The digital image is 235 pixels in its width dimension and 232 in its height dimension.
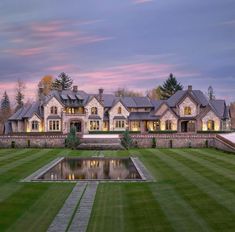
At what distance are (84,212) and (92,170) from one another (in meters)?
16.7

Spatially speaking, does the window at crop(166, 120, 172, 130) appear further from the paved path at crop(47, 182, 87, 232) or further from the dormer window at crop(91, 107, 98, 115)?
the paved path at crop(47, 182, 87, 232)

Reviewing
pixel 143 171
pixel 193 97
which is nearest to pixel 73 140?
pixel 143 171

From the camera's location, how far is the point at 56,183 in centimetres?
2662

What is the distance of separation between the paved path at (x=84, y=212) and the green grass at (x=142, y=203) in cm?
29

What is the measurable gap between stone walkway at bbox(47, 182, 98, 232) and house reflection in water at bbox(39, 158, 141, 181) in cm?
553

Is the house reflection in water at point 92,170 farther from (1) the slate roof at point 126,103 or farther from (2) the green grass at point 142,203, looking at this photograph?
(1) the slate roof at point 126,103

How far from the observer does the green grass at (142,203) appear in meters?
16.1

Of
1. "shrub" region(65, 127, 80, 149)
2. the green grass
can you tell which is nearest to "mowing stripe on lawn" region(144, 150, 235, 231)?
the green grass

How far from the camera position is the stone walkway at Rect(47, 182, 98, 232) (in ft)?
51.8

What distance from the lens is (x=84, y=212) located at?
716 inches

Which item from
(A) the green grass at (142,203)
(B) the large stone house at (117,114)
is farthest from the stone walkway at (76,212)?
(B) the large stone house at (117,114)

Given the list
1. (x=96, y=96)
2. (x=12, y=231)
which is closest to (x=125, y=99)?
(x=96, y=96)

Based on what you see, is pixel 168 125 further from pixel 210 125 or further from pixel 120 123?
pixel 120 123

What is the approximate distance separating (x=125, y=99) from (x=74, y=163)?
42.8 m
